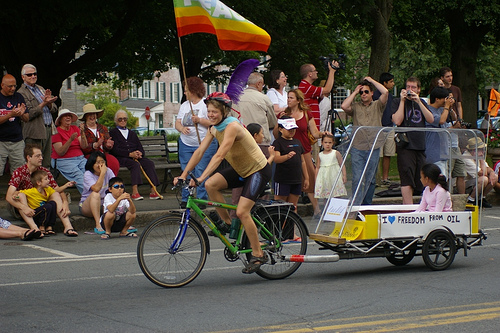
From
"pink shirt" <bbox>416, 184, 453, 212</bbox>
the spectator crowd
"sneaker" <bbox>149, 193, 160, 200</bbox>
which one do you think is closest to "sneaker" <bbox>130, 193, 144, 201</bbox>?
the spectator crowd

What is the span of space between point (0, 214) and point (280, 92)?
4.89 m

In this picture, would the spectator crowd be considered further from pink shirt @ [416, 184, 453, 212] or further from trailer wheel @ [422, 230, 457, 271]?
trailer wheel @ [422, 230, 457, 271]

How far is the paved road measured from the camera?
642 centimetres

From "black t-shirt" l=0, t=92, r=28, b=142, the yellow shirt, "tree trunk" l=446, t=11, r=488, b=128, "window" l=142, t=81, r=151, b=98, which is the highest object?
"window" l=142, t=81, r=151, b=98

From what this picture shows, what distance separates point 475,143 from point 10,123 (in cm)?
719

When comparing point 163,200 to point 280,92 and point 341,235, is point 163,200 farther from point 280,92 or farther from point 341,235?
point 341,235

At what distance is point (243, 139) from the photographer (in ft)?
27.5

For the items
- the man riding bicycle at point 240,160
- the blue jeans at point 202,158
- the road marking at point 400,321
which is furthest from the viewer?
the blue jeans at point 202,158

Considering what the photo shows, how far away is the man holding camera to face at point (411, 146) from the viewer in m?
11.5

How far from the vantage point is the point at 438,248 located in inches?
351

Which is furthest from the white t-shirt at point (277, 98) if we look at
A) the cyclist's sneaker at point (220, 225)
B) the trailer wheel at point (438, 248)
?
the cyclist's sneaker at point (220, 225)

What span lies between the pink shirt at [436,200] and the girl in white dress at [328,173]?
3.31 ft

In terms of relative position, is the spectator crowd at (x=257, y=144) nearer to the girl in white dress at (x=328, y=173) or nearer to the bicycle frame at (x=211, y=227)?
the girl in white dress at (x=328, y=173)

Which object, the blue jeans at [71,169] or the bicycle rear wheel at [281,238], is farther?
the blue jeans at [71,169]
